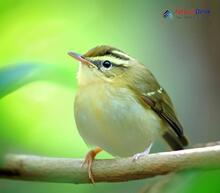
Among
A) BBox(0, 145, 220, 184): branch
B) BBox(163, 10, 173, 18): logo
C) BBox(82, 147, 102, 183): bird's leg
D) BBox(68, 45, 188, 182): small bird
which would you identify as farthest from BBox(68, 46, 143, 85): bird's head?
BBox(163, 10, 173, 18): logo

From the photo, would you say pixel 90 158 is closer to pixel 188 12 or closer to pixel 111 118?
pixel 111 118

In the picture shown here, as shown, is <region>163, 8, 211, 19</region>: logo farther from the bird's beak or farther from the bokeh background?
the bird's beak

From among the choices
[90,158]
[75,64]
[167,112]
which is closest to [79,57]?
[75,64]

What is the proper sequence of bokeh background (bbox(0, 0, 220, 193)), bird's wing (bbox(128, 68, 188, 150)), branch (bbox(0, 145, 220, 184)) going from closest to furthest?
bokeh background (bbox(0, 0, 220, 193)) < branch (bbox(0, 145, 220, 184)) < bird's wing (bbox(128, 68, 188, 150))

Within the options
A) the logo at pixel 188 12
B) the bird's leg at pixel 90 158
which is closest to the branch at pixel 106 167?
the bird's leg at pixel 90 158

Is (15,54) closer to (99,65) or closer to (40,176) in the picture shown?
(40,176)

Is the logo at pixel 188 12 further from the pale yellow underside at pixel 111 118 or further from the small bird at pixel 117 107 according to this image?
the pale yellow underside at pixel 111 118
